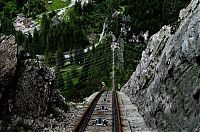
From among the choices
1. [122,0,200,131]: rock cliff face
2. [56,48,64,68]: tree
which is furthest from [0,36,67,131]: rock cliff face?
[56,48,64,68]: tree

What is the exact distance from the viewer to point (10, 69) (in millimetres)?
25875

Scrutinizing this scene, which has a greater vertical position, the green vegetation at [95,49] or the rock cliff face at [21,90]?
the green vegetation at [95,49]

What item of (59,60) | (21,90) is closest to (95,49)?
(59,60)

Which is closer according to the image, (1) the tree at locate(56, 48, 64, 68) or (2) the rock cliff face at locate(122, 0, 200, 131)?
(2) the rock cliff face at locate(122, 0, 200, 131)

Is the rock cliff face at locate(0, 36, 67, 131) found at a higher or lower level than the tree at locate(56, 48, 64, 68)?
lower

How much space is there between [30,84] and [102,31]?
170 m

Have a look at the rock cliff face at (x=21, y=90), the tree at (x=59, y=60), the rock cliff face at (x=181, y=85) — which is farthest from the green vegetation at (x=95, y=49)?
the rock cliff face at (x=181, y=85)

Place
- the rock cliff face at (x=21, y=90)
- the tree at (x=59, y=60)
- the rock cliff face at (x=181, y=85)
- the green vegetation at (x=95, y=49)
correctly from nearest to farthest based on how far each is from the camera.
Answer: the rock cliff face at (x=181, y=85), the rock cliff face at (x=21, y=90), the green vegetation at (x=95, y=49), the tree at (x=59, y=60)

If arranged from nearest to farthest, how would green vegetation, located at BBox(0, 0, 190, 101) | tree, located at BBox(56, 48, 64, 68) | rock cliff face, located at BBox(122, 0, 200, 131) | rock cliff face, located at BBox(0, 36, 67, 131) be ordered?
1. rock cliff face, located at BBox(122, 0, 200, 131)
2. rock cliff face, located at BBox(0, 36, 67, 131)
3. green vegetation, located at BBox(0, 0, 190, 101)
4. tree, located at BBox(56, 48, 64, 68)

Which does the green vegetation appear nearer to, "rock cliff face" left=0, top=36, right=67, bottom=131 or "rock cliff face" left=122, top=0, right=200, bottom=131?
"rock cliff face" left=0, top=36, right=67, bottom=131

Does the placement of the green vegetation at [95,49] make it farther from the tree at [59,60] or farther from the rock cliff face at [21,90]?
the rock cliff face at [21,90]

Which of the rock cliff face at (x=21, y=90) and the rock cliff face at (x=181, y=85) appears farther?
the rock cliff face at (x=21, y=90)

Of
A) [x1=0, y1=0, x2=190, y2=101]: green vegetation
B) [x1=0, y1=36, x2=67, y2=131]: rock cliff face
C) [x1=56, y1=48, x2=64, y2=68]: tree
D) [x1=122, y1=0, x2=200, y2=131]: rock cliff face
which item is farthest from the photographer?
[x1=56, y1=48, x2=64, y2=68]: tree

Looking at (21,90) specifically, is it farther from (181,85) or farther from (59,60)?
(59,60)
